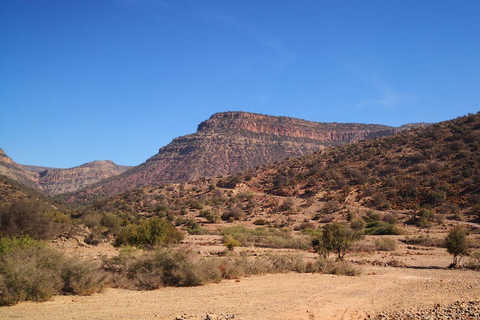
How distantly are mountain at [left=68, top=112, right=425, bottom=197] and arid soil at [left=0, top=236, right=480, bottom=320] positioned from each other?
90.4 metres

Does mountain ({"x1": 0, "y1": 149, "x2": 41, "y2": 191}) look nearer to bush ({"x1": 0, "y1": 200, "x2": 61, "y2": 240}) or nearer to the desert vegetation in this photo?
the desert vegetation

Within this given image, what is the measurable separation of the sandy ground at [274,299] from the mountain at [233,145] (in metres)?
90.6

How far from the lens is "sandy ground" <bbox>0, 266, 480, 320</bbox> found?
356 inches

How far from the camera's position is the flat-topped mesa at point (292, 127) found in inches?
5231

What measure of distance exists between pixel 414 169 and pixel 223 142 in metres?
77.2

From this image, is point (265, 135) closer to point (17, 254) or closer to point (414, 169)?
point (414, 169)

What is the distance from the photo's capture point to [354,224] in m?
35.3

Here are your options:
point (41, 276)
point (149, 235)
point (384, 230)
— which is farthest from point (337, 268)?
point (384, 230)

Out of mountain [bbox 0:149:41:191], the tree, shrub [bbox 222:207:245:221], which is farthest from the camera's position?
mountain [bbox 0:149:41:191]

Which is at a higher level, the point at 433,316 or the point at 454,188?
the point at 454,188

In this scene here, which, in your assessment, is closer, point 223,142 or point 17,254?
point 17,254

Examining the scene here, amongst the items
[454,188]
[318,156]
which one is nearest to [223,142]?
[318,156]

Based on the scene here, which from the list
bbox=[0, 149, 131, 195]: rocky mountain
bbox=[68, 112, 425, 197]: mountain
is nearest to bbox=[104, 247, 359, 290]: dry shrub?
bbox=[68, 112, 425, 197]: mountain

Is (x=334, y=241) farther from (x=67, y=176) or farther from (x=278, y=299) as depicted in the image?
(x=67, y=176)
